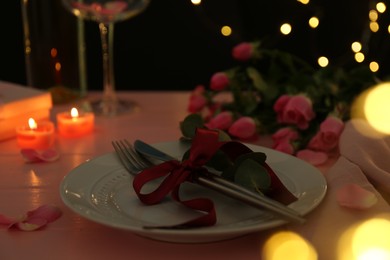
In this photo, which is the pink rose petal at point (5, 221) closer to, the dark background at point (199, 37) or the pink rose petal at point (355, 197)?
the pink rose petal at point (355, 197)

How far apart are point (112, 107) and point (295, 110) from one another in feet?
1.42

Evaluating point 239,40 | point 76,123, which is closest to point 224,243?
point 76,123

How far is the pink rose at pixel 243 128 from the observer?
39.0 inches

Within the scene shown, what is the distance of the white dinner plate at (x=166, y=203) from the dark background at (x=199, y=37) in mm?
995

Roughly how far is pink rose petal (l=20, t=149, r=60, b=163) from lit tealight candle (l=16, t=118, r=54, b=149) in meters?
0.06

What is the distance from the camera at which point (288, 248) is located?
633 mm

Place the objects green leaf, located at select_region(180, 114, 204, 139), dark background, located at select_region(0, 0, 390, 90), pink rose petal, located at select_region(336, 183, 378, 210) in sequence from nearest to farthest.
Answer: pink rose petal, located at select_region(336, 183, 378, 210)
green leaf, located at select_region(180, 114, 204, 139)
dark background, located at select_region(0, 0, 390, 90)

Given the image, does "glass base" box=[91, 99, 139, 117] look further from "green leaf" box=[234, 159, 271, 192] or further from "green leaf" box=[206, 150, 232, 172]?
"green leaf" box=[234, 159, 271, 192]

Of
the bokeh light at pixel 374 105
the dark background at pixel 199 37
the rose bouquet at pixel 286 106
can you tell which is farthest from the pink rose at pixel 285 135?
the dark background at pixel 199 37

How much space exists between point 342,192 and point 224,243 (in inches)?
6.6

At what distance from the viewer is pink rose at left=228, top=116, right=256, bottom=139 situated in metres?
0.99

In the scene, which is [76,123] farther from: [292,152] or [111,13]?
[292,152]

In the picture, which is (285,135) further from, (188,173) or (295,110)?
(188,173)

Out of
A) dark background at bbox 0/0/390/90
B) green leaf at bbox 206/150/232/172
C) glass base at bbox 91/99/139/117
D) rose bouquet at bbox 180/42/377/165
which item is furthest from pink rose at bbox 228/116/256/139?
dark background at bbox 0/0/390/90
